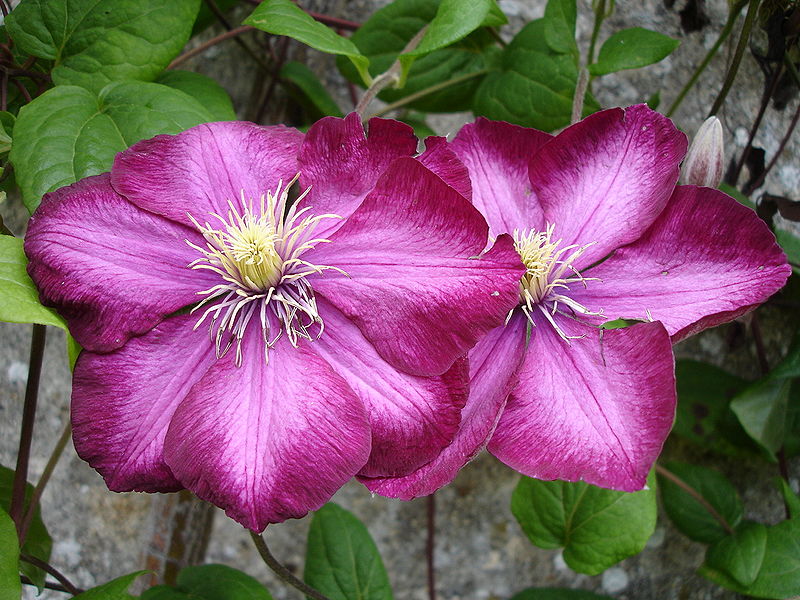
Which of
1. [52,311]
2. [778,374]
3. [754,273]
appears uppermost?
[754,273]

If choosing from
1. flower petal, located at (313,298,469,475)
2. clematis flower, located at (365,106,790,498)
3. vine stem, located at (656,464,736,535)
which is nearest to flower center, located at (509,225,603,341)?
clematis flower, located at (365,106,790,498)

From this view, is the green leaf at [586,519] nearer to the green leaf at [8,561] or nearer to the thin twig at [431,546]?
the thin twig at [431,546]

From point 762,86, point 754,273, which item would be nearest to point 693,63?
point 762,86

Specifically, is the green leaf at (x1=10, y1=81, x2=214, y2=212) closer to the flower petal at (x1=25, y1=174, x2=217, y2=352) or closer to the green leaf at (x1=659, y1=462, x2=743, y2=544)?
the flower petal at (x1=25, y1=174, x2=217, y2=352)

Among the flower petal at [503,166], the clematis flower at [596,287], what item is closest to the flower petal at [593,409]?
the clematis flower at [596,287]

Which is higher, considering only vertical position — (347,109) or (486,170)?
(486,170)

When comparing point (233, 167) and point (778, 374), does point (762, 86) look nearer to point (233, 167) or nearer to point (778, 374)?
point (778, 374)

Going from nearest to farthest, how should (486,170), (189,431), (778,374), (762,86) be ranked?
1. (189,431)
2. (486,170)
3. (778,374)
4. (762,86)
